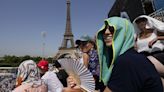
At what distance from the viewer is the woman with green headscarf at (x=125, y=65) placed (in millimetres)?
2309

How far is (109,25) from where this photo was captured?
265 centimetres

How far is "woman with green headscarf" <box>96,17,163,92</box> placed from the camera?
2.31 metres

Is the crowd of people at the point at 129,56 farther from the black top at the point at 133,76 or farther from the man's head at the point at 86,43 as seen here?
the man's head at the point at 86,43

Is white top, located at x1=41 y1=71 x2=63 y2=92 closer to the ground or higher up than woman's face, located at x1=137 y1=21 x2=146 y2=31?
closer to the ground

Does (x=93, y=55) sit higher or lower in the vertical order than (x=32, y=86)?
higher

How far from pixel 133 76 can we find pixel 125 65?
0.09m

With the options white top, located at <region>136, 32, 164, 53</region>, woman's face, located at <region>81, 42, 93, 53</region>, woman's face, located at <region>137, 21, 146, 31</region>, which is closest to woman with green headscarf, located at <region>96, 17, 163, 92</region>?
white top, located at <region>136, 32, 164, 53</region>

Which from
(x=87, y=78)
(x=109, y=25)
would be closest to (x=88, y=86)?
(x=87, y=78)

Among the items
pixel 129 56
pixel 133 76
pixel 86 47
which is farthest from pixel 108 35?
pixel 86 47

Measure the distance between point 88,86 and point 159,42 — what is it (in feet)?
2.68

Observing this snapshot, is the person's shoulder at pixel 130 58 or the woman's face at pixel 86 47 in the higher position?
the woman's face at pixel 86 47

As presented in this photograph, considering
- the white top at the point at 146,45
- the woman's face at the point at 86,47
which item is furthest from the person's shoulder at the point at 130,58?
the woman's face at the point at 86,47

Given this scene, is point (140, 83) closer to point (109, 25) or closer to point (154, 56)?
point (109, 25)

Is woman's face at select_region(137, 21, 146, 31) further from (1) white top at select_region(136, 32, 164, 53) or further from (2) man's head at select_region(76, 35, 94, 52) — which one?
(2) man's head at select_region(76, 35, 94, 52)
